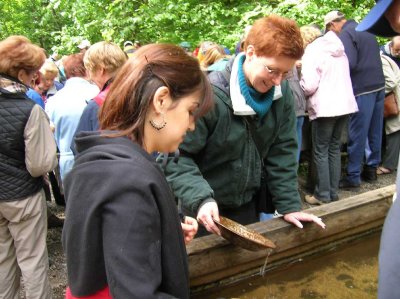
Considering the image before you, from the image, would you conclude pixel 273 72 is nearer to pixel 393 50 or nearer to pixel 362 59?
pixel 362 59

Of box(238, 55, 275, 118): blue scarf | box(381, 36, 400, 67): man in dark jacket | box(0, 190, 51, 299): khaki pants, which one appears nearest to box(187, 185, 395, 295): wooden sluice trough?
box(238, 55, 275, 118): blue scarf

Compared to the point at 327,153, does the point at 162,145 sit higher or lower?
higher

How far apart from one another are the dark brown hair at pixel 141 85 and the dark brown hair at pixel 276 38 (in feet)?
2.38

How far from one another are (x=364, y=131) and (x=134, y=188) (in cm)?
430

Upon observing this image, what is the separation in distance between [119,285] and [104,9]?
27.9ft

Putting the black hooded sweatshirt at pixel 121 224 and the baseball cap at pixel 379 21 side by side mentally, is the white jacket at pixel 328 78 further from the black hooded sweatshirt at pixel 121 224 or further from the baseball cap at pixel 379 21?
the black hooded sweatshirt at pixel 121 224

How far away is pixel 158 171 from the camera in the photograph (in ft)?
3.49

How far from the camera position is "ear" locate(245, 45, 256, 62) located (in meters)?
1.86

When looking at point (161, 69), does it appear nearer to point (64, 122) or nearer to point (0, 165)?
point (0, 165)

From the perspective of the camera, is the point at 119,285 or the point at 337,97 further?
the point at 337,97

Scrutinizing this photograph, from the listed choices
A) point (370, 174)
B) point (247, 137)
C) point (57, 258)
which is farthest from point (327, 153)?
point (57, 258)

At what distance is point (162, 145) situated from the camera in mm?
1198

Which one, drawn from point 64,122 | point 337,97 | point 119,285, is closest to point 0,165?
point 64,122

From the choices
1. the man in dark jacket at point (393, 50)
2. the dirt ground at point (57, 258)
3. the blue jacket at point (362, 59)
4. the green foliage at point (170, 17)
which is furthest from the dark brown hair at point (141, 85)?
the green foliage at point (170, 17)
